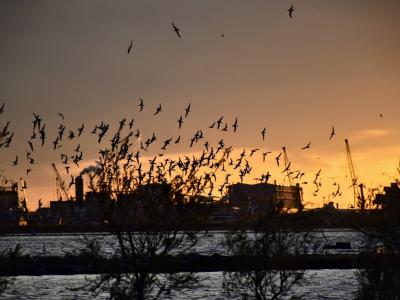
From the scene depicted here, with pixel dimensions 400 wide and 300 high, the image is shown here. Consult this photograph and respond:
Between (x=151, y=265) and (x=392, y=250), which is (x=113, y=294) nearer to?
(x=151, y=265)

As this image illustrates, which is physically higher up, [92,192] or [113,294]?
[92,192]

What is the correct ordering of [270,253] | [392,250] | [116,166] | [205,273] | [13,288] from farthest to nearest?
[205,273]
[13,288]
[270,253]
[116,166]
[392,250]

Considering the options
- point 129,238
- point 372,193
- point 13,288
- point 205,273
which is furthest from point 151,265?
point 205,273

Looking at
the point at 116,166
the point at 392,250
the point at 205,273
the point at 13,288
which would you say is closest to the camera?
the point at 392,250

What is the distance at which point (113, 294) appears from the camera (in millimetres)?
41844

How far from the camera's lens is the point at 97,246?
43719 millimetres

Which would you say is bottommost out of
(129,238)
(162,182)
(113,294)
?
(113,294)

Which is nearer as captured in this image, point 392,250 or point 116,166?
point 392,250

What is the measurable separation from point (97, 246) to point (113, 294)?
117 inches

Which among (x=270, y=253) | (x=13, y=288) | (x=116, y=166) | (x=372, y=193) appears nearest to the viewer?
(x=116, y=166)

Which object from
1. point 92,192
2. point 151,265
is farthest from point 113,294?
point 92,192

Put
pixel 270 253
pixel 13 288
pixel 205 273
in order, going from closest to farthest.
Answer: pixel 270 253 < pixel 13 288 < pixel 205 273

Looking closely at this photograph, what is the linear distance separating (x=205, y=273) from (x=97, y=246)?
6448 centimetres

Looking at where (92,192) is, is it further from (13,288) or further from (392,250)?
(13,288)
